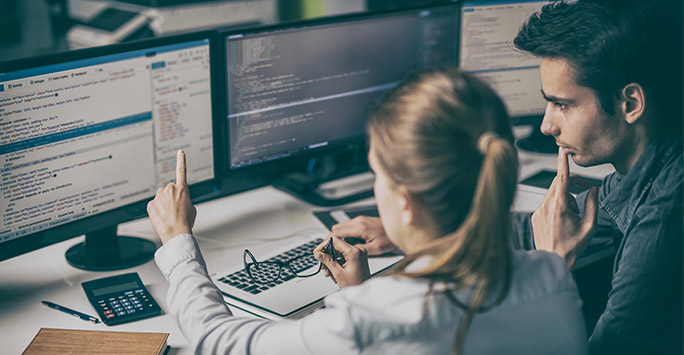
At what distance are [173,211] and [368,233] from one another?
49cm

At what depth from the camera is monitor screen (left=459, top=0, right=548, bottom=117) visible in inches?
78.2

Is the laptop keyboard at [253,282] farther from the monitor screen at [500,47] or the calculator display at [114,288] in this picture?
the monitor screen at [500,47]

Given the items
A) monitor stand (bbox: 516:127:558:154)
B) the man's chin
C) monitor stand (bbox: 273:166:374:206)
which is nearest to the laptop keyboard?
monitor stand (bbox: 273:166:374:206)

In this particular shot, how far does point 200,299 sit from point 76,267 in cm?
52

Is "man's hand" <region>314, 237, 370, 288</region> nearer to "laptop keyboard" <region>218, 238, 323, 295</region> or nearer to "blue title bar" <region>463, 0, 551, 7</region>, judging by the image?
"laptop keyboard" <region>218, 238, 323, 295</region>

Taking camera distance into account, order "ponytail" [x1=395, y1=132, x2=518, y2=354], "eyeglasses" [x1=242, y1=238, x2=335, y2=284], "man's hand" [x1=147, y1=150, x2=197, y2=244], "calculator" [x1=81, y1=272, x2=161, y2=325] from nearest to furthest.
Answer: "ponytail" [x1=395, y1=132, x2=518, y2=354], "man's hand" [x1=147, y1=150, x2=197, y2=244], "calculator" [x1=81, y1=272, x2=161, y2=325], "eyeglasses" [x1=242, y1=238, x2=335, y2=284]

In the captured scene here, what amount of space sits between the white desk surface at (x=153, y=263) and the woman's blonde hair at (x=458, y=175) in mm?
544

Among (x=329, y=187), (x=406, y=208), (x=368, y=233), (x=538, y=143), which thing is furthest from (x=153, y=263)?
(x=538, y=143)

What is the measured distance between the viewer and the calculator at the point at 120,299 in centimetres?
129

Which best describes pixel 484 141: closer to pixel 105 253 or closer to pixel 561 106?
pixel 561 106

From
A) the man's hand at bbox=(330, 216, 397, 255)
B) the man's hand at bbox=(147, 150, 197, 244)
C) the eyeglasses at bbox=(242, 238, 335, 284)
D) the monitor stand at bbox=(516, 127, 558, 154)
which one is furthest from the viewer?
the monitor stand at bbox=(516, 127, 558, 154)

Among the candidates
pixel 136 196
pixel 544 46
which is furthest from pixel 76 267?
pixel 544 46

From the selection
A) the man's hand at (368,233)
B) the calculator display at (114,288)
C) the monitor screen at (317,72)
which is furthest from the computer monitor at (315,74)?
the calculator display at (114,288)

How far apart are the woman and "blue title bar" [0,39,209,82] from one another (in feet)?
2.16
